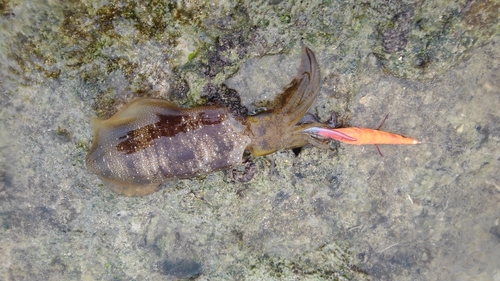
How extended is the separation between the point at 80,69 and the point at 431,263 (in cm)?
455

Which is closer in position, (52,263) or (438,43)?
(438,43)

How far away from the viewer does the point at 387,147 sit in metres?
4.57

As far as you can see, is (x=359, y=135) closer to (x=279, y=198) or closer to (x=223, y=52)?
(x=279, y=198)

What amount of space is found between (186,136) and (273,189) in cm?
121

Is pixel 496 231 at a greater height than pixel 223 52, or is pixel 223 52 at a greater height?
pixel 223 52

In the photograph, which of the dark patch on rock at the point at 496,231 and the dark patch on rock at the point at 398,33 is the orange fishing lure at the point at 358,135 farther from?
the dark patch on rock at the point at 496,231

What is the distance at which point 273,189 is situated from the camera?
180 inches

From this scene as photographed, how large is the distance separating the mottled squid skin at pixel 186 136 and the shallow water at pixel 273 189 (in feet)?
0.63

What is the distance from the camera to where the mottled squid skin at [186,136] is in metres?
4.07

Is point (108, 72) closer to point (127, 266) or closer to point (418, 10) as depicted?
point (127, 266)

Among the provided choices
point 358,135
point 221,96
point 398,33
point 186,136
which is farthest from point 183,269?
point 398,33

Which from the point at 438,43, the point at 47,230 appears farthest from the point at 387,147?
the point at 47,230

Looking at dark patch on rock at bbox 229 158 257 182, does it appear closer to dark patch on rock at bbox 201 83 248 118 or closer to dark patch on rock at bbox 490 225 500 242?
dark patch on rock at bbox 201 83 248 118

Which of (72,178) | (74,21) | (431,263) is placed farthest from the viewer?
(431,263)
